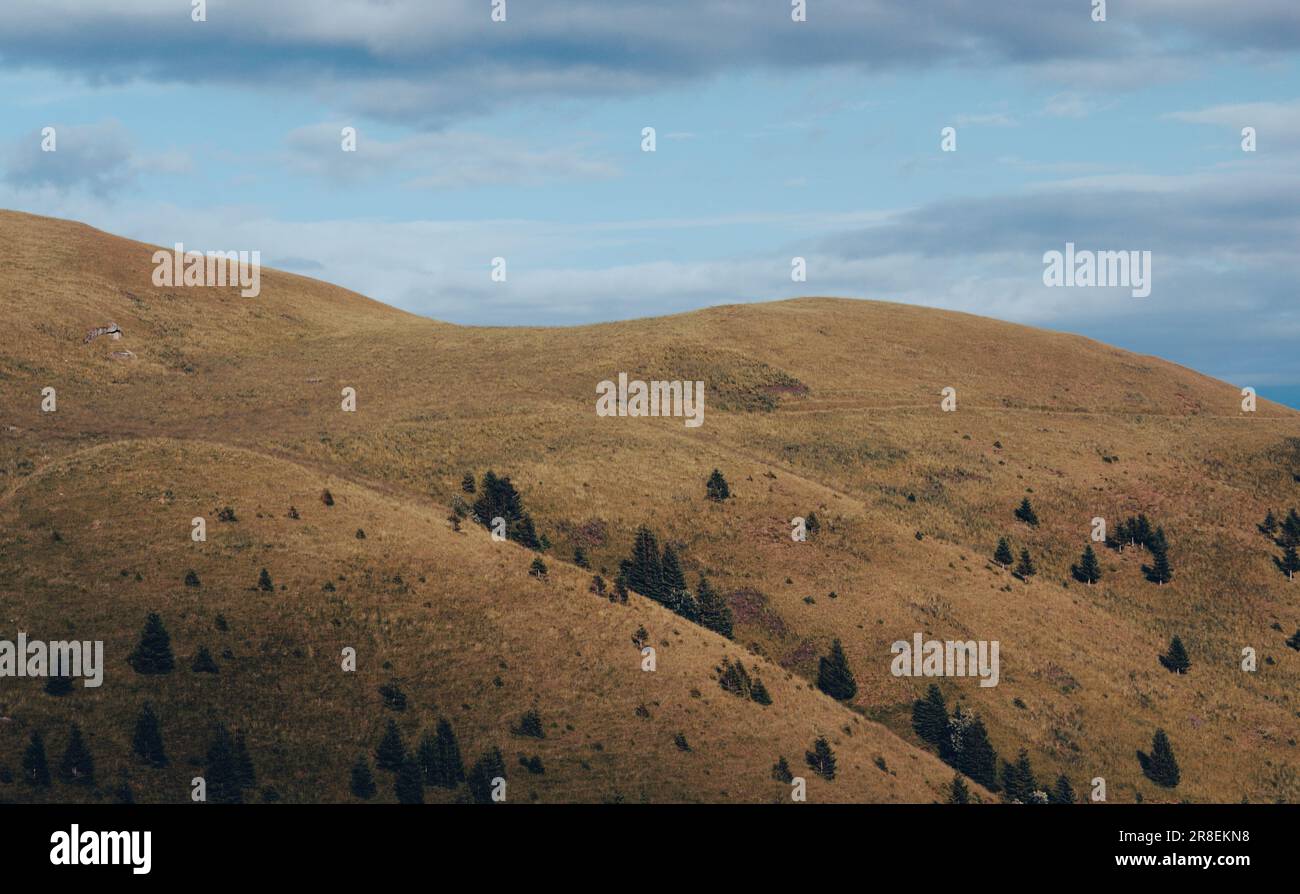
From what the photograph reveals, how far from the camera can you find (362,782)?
56.2 metres

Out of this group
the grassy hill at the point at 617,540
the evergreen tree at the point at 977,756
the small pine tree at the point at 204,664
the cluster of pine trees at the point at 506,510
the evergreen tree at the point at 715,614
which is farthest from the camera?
the cluster of pine trees at the point at 506,510

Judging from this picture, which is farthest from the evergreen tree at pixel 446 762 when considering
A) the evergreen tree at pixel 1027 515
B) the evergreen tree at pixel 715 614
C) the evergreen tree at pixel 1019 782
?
the evergreen tree at pixel 1027 515

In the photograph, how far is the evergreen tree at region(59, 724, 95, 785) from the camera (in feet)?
177

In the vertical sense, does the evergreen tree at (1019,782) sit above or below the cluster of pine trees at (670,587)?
below

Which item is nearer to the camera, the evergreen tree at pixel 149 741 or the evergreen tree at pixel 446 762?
the evergreen tree at pixel 149 741

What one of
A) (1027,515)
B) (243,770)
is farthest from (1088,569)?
(243,770)

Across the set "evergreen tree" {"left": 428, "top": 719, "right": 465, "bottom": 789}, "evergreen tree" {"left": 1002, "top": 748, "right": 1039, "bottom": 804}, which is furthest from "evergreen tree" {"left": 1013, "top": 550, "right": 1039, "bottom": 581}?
"evergreen tree" {"left": 428, "top": 719, "right": 465, "bottom": 789}

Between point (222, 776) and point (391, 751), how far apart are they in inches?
291

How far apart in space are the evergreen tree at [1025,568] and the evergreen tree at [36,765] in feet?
212

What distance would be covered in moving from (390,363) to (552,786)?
80362mm

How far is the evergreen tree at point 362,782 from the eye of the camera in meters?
55.9

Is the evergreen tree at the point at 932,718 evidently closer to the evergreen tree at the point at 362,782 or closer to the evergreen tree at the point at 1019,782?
the evergreen tree at the point at 1019,782

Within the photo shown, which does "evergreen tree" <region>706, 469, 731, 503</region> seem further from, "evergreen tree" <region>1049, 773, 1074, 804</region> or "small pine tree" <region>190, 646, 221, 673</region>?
"small pine tree" <region>190, 646, 221, 673</region>
